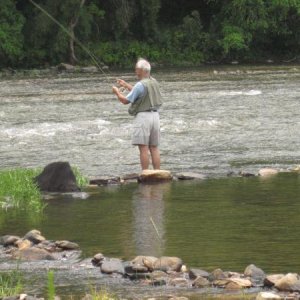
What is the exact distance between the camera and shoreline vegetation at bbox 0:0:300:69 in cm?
4522

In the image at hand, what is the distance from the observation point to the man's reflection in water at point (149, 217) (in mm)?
7430

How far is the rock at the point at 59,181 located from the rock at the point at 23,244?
8.92 ft

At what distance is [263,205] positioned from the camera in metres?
9.16

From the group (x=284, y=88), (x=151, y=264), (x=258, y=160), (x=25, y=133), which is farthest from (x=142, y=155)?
(x=284, y=88)

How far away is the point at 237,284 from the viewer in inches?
244

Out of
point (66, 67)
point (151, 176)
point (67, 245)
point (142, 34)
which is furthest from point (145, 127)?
point (142, 34)

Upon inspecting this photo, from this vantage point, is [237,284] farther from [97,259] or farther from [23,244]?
[23,244]

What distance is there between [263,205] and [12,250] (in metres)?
2.66

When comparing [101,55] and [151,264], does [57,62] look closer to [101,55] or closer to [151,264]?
[101,55]

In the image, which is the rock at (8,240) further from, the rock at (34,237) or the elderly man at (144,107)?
the elderly man at (144,107)

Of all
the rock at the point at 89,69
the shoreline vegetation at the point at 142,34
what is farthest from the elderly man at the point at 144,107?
the shoreline vegetation at the point at 142,34

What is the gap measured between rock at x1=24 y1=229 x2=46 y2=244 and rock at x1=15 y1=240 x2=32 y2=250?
0.07m

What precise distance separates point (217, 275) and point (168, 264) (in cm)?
42

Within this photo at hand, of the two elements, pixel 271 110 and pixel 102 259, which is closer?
pixel 102 259
